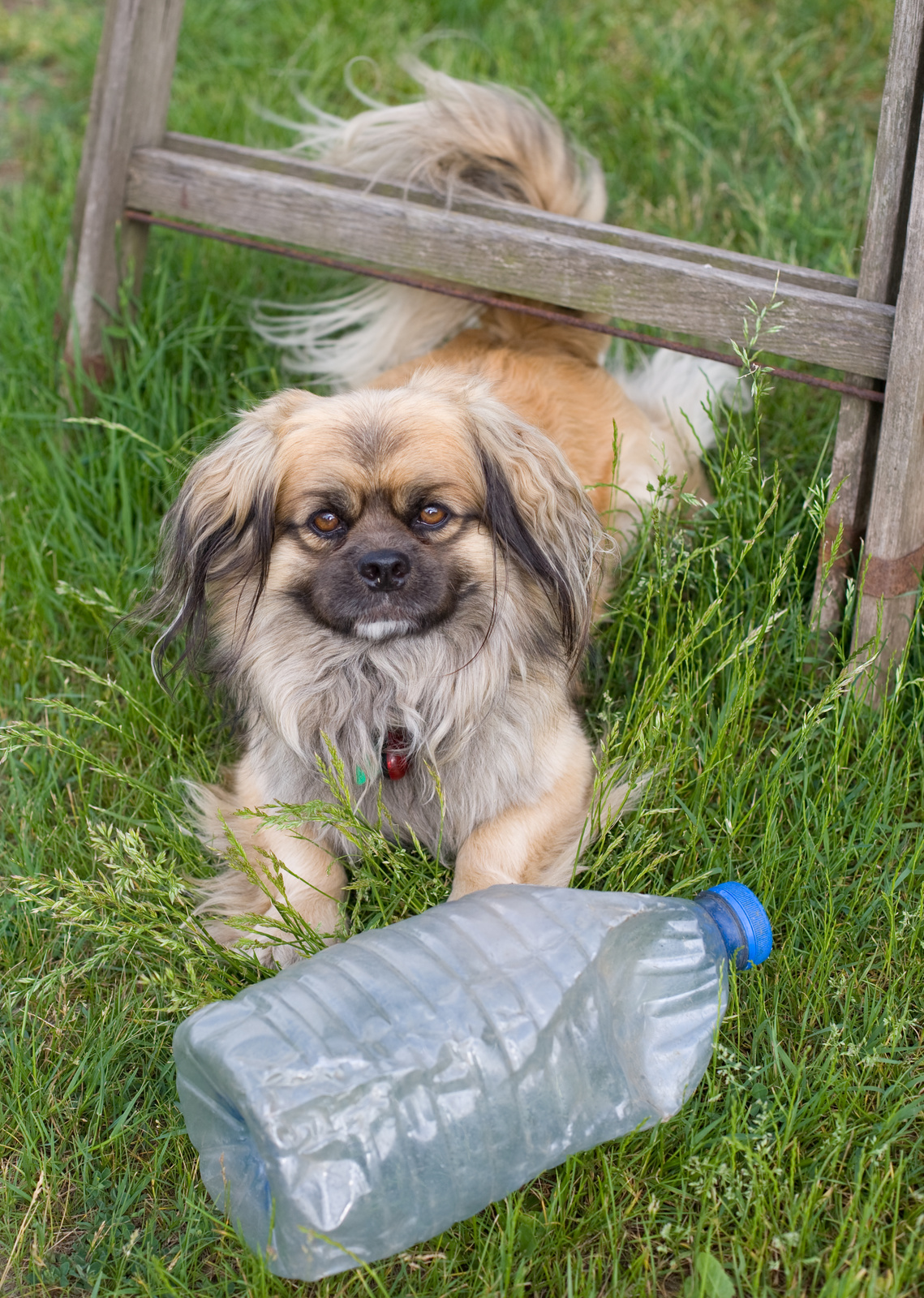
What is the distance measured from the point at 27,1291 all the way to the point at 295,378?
2.62 meters

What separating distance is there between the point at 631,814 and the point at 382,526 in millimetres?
825

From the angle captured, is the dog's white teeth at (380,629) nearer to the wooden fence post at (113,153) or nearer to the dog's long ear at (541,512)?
the dog's long ear at (541,512)

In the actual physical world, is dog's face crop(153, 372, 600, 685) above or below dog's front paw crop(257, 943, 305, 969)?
above

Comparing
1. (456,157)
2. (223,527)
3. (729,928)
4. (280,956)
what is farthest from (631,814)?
(456,157)

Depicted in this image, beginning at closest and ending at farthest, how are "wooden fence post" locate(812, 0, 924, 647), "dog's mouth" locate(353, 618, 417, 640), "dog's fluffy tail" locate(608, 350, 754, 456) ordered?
1. "dog's mouth" locate(353, 618, 417, 640)
2. "wooden fence post" locate(812, 0, 924, 647)
3. "dog's fluffy tail" locate(608, 350, 754, 456)

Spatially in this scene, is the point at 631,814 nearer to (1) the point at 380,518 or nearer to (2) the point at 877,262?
(1) the point at 380,518

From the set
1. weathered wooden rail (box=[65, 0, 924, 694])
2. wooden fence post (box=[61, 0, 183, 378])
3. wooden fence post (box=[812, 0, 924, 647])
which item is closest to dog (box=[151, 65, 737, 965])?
weathered wooden rail (box=[65, 0, 924, 694])

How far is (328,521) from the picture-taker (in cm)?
222

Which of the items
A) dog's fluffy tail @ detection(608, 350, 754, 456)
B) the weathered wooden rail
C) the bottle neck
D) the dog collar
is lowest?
the bottle neck

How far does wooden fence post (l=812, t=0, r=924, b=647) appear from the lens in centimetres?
230

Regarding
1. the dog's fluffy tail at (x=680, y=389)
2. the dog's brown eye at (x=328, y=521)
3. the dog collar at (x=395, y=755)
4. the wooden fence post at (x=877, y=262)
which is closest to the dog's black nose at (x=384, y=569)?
the dog's brown eye at (x=328, y=521)

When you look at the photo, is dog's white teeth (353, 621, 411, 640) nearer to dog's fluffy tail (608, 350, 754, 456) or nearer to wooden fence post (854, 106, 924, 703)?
wooden fence post (854, 106, 924, 703)

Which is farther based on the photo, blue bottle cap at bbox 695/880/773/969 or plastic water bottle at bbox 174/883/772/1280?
blue bottle cap at bbox 695/880/773/969

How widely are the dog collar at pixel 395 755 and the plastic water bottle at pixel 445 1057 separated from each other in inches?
13.8
